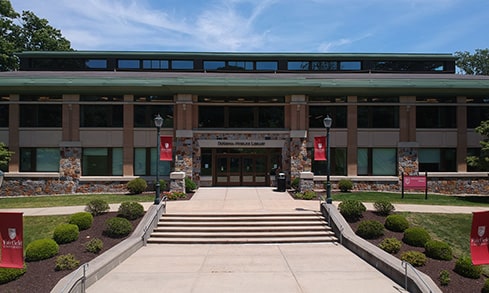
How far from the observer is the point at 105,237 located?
13461 mm

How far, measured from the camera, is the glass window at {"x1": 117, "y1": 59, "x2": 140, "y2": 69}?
34.9 m

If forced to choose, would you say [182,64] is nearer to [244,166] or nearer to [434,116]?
[244,166]

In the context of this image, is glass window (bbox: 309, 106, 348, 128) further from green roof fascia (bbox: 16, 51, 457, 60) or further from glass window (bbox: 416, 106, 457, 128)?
green roof fascia (bbox: 16, 51, 457, 60)

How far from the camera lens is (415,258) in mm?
10875

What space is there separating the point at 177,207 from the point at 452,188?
21.7m

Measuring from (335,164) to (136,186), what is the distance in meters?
15.3

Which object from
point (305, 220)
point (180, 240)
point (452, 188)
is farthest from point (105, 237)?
point (452, 188)

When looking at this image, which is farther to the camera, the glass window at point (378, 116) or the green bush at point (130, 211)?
the glass window at point (378, 116)

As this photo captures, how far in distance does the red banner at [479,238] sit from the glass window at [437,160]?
18970 mm

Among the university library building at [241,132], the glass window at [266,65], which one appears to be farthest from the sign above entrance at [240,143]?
the glass window at [266,65]

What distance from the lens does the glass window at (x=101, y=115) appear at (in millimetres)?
26281

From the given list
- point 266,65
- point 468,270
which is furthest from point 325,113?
point 468,270

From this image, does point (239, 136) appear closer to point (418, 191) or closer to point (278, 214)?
point (278, 214)

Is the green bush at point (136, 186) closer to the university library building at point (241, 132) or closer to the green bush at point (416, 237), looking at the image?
the university library building at point (241, 132)
